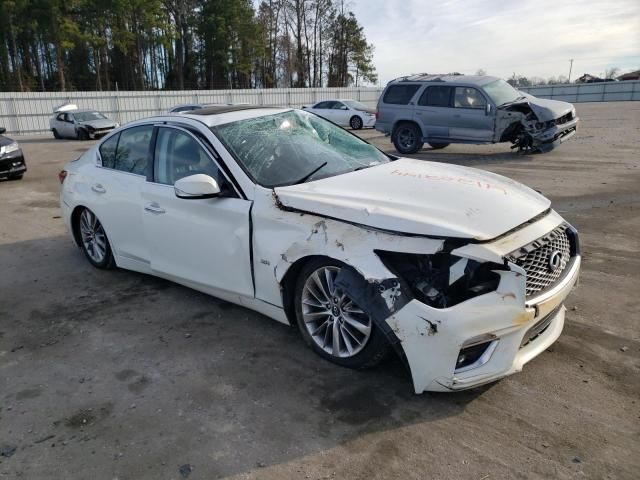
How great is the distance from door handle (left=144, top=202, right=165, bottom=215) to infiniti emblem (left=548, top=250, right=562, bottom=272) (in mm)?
2952

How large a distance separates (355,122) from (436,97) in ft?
35.5

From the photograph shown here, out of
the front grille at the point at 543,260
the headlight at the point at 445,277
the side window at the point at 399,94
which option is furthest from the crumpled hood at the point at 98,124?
the front grille at the point at 543,260

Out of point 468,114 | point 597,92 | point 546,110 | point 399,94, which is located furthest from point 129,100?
point 597,92

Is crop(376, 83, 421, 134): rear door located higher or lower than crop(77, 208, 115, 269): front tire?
higher

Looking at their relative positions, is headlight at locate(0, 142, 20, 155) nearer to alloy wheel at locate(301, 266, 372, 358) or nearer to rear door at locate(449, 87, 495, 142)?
rear door at locate(449, 87, 495, 142)

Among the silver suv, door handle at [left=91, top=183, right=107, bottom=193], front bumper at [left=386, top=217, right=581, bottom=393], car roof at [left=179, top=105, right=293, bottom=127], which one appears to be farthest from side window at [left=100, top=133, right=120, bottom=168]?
the silver suv

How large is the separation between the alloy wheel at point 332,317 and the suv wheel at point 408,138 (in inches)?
453

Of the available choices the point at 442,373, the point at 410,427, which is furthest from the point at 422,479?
the point at 442,373

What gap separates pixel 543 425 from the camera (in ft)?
9.15

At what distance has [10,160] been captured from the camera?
38.5ft

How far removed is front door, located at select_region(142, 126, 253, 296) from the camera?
3760 mm

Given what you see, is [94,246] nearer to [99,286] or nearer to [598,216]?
[99,286]

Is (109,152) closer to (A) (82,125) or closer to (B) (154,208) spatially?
(B) (154,208)

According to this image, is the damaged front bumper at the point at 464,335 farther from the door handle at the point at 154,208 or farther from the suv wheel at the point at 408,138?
the suv wheel at the point at 408,138
